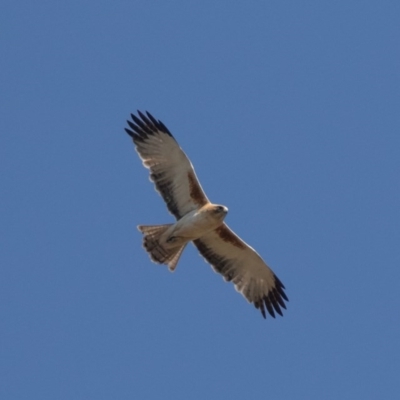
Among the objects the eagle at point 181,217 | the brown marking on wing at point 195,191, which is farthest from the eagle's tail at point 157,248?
the brown marking on wing at point 195,191

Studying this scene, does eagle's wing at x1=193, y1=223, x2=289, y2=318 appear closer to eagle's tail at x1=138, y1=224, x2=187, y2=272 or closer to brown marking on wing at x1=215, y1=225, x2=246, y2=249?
brown marking on wing at x1=215, y1=225, x2=246, y2=249

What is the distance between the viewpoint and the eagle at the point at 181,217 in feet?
58.5

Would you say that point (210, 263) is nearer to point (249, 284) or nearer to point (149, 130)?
point (249, 284)

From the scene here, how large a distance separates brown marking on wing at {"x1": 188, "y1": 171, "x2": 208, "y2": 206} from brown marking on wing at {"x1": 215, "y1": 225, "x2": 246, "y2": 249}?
1.86ft

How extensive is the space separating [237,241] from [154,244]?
1.33m

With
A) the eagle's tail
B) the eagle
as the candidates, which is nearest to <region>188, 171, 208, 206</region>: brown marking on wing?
the eagle

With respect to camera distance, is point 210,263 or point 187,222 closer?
point 187,222

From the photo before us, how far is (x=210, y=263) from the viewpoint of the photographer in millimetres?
18922

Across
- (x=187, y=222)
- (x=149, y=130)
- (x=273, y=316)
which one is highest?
(x=149, y=130)

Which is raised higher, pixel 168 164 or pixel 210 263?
pixel 168 164

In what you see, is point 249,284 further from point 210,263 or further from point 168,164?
point 168,164

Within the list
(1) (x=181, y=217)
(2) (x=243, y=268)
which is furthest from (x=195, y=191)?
(2) (x=243, y=268)

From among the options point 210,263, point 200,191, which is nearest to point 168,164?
point 200,191

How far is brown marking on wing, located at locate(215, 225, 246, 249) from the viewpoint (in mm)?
18344
